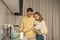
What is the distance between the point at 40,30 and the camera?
3.10 metres

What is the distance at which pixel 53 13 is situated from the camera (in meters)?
5.91

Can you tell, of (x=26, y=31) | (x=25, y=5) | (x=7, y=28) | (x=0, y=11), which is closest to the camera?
(x=7, y=28)

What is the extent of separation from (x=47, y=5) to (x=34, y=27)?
9.68 ft

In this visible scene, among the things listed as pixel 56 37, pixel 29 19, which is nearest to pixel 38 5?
pixel 56 37

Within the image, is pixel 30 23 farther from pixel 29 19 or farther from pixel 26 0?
pixel 26 0

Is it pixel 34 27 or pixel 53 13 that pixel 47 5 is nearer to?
pixel 53 13

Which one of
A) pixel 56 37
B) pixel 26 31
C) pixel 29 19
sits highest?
pixel 29 19

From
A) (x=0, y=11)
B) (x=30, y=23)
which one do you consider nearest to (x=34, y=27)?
(x=30, y=23)

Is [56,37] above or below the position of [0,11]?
below

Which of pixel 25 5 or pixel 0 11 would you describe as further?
pixel 25 5

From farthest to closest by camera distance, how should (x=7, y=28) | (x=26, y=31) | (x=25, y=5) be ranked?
(x=25, y=5) → (x=26, y=31) → (x=7, y=28)

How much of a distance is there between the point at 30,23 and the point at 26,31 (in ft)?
0.57

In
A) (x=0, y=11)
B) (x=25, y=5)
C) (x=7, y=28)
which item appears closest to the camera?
(x=7, y=28)

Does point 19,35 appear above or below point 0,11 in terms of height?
below
